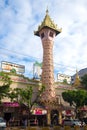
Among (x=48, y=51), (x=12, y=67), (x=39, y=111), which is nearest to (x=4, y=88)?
(x=39, y=111)

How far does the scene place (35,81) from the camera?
5116cm

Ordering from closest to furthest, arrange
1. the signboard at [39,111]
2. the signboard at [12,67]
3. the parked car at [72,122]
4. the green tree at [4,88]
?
the green tree at [4,88] < the parked car at [72,122] < the signboard at [39,111] < the signboard at [12,67]

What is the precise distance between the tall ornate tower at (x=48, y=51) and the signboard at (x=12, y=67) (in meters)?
4.58

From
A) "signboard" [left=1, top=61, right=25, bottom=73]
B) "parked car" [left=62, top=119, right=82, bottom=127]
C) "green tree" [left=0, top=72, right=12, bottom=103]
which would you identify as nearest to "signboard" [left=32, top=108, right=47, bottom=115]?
"parked car" [left=62, top=119, right=82, bottom=127]

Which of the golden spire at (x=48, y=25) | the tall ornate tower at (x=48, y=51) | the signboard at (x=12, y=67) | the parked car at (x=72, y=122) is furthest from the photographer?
the golden spire at (x=48, y=25)

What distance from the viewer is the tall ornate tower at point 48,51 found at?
165ft

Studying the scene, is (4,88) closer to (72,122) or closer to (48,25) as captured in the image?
(72,122)

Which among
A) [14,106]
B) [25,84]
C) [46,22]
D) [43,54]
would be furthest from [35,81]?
[46,22]

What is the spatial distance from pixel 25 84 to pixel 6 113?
282 inches

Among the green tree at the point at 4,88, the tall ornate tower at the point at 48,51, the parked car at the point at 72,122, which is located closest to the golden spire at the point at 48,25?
the tall ornate tower at the point at 48,51

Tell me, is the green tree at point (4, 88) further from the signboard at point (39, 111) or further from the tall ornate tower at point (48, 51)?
the tall ornate tower at point (48, 51)

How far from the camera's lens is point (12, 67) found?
1998 inches

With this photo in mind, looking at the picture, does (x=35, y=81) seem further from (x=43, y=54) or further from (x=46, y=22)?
(x=46, y=22)

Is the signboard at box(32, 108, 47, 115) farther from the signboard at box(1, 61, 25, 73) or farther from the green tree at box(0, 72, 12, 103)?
the signboard at box(1, 61, 25, 73)
